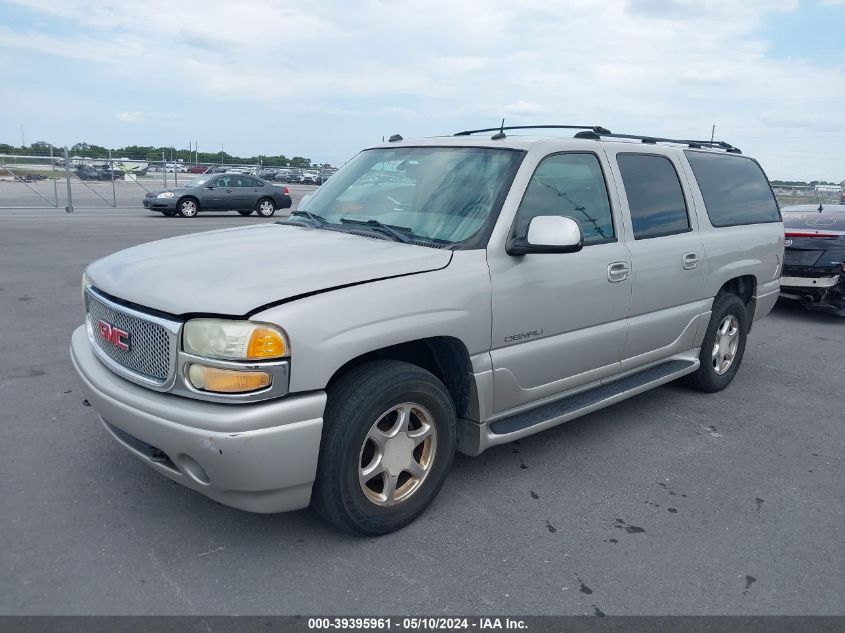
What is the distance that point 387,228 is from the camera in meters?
3.81

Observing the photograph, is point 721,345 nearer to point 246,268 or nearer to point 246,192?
point 246,268

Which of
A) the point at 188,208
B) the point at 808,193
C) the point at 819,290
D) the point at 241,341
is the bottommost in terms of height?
the point at 819,290

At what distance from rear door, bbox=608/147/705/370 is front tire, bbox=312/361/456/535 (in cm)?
162

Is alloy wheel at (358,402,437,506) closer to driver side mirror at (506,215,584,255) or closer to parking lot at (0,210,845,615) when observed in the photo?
parking lot at (0,210,845,615)

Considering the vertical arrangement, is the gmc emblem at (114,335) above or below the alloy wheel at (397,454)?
above

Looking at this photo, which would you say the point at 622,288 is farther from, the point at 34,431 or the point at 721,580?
the point at 34,431

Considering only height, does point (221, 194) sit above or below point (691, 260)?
below

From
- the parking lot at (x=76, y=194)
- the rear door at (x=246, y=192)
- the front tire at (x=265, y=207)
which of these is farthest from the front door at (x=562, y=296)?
the parking lot at (x=76, y=194)

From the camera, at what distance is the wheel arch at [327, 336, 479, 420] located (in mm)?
3459

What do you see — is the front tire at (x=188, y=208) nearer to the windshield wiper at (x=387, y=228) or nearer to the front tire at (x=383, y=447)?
the windshield wiper at (x=387, y=228)

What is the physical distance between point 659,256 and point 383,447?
2.37 metres

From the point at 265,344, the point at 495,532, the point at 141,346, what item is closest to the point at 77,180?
the point at 141,346

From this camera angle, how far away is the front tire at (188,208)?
20703 millimetres

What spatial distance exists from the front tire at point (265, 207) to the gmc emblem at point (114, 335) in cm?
1958
